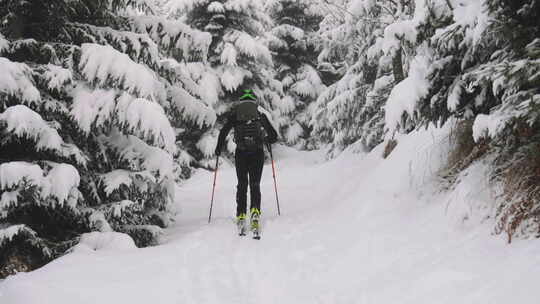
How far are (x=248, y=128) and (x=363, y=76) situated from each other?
6893mm

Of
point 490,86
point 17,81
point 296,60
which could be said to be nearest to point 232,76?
point 296,60

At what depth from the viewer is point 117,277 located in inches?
186

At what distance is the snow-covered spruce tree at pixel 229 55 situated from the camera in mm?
15727

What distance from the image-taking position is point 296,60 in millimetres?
20422

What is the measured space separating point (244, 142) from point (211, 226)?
5.16ft

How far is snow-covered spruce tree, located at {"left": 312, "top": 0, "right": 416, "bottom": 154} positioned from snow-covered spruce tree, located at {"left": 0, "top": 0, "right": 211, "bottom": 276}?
574 centimetres

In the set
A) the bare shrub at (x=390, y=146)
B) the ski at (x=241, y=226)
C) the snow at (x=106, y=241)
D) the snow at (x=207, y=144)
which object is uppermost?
the bare shrub at (x=390, y=146)

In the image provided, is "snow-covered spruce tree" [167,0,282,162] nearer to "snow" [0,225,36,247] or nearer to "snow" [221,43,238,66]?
"snow" [221,43,238,66]

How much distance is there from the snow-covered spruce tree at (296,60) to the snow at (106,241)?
43.2 ft

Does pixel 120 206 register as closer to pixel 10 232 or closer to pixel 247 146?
pixel 10 232

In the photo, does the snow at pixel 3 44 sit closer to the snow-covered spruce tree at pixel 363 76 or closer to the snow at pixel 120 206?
the snow at pixel 120 206

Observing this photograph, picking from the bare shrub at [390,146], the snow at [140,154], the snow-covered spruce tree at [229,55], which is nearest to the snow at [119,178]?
the snow at [140,154]

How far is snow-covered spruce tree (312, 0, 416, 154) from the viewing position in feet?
36.7

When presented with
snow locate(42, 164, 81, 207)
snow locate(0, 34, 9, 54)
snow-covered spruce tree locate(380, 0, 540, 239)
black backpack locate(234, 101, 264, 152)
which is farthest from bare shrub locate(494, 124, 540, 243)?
snow locate(0, 34, 9, 54)
